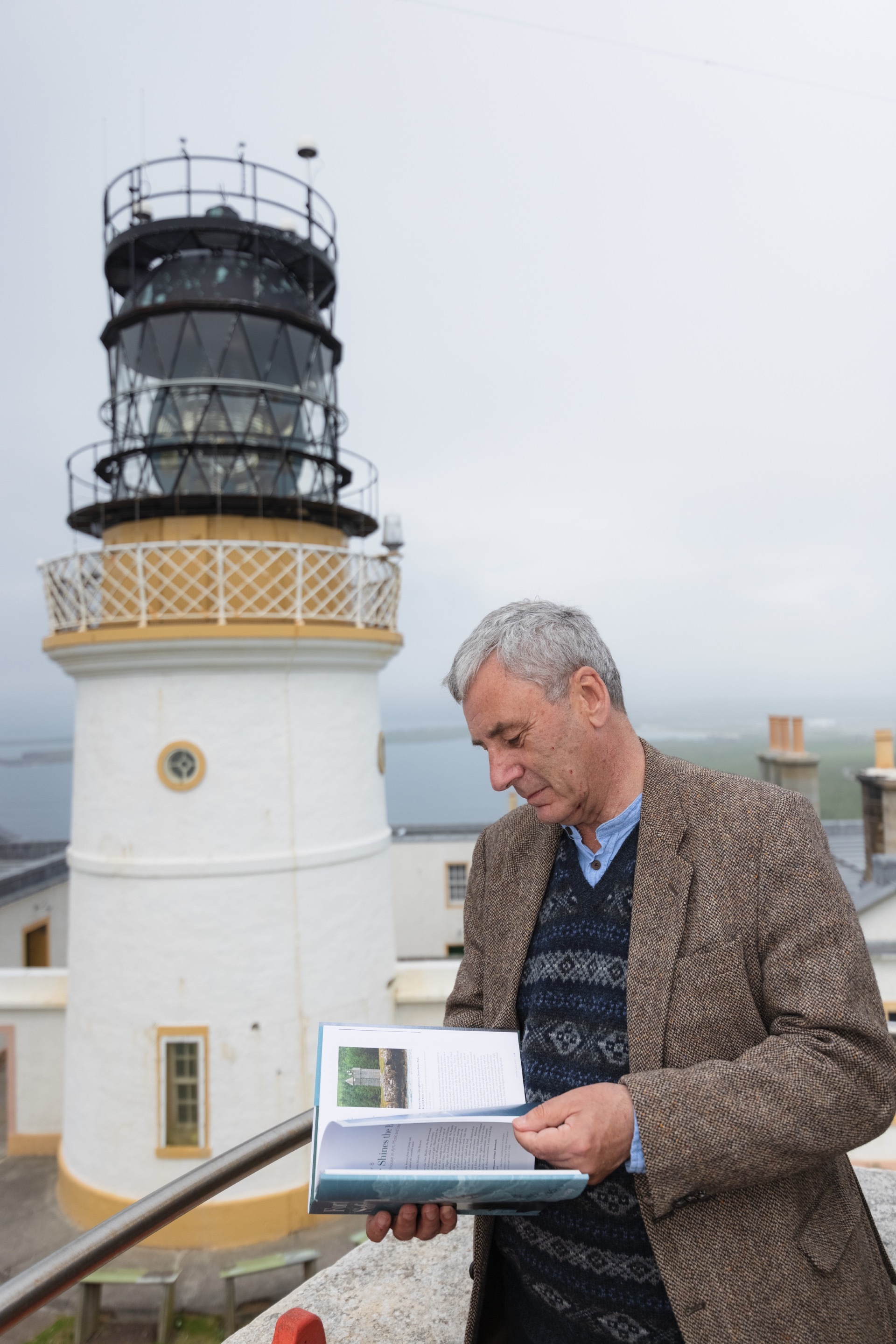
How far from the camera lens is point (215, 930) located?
24.1 feet

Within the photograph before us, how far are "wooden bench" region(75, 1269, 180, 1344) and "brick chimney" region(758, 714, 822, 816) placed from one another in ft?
30.0

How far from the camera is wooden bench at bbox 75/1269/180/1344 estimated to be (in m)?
6.31

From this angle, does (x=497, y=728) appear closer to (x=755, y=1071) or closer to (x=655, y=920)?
(x=655, y=920)

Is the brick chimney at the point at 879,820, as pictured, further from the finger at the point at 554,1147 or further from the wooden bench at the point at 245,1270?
the finger at the point at 554,1147

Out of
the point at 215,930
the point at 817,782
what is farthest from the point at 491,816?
the point at 215,930

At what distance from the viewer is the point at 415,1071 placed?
169 cm

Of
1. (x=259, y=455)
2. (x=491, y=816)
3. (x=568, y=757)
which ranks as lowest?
(x=491, y=816)

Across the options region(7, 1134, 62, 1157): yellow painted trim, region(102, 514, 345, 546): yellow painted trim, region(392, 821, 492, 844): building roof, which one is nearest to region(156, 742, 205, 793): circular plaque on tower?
region(102, 514, 345, 546): yellow painted trim

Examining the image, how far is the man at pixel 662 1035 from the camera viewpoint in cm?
144

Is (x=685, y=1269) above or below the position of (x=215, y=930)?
above

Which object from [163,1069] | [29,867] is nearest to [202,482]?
[163,1069]

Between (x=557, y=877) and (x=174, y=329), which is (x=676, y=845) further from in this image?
(x=174, y=329)

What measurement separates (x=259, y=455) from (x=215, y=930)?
4.21 meters

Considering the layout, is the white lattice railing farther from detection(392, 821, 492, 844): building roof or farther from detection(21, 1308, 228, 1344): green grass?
detection(392, 821, 492, 844): building roof
